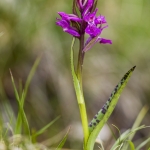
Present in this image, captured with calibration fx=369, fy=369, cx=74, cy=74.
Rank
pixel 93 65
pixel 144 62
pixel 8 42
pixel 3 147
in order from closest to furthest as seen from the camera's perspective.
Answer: pixel 3 147
pixel 8 42
pixel 93 65
pixel 144 62

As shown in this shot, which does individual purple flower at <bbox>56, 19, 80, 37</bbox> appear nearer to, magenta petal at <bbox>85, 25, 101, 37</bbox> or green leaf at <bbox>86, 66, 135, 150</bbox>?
magenta petal at <bbox>85, 25, 101, 37</bbox>

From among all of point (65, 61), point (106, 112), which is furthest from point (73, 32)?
point (65, 61)

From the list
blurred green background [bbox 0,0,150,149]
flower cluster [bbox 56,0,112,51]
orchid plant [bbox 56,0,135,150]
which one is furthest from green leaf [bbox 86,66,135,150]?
blurred green background [bbox 0,0,150,149]

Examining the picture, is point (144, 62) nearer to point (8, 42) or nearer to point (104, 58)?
point (104, 58)

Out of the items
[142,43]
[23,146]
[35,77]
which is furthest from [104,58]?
[23,146]

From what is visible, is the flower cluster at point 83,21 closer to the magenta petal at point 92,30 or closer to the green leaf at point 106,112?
the magenta petal at point 92,30

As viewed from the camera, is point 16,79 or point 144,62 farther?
point 144,62

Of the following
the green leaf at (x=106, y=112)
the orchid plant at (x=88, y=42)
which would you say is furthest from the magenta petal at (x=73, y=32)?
the green leaf at (x=106, y=112)
